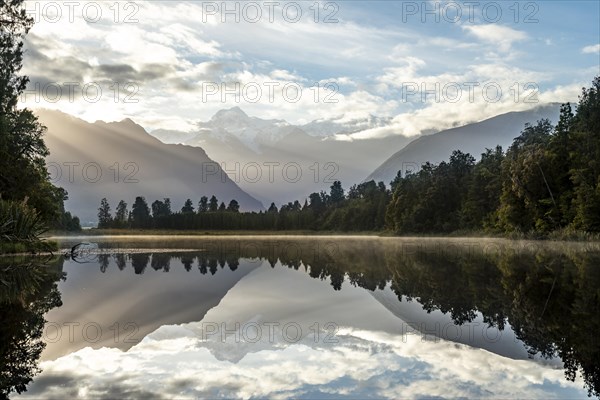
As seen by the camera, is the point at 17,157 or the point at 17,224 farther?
the point at 17,157

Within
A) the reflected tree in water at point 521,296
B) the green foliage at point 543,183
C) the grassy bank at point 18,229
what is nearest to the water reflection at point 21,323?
the reflected tree in water at point 521,296

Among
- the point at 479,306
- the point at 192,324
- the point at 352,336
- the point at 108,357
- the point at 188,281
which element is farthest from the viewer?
the point at 188,281

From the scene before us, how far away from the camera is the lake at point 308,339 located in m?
8.04

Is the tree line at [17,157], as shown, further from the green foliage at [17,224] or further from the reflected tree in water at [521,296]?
the reflected tree in water at [521,296]

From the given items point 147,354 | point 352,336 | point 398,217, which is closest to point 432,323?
point 352,336

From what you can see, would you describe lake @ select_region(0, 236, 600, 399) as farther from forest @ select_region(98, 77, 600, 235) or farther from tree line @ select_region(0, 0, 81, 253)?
forest @ select_region(98, 77, 600, 235)

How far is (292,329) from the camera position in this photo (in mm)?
12570

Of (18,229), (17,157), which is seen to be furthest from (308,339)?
(17,157)

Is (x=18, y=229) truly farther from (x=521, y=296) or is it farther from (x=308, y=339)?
(x=521, y=296)

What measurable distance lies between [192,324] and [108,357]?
383 centimetres

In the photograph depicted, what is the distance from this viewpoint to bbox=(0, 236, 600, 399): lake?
804 centimetres

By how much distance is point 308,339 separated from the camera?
11383 mm

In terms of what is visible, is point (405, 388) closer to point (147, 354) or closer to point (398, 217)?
point (147, 354)

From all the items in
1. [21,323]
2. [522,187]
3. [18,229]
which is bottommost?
[21,323]
